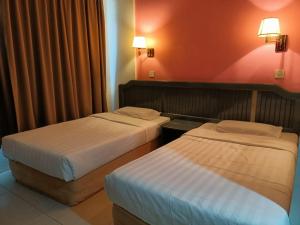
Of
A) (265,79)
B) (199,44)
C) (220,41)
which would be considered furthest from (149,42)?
(265,79)

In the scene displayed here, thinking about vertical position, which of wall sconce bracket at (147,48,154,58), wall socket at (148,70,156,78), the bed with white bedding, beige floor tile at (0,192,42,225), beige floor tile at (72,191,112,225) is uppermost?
wall sconce bracket at (147,48,154,58)

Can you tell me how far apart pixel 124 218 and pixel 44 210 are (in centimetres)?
89

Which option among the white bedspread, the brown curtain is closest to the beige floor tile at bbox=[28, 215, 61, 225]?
the white bedspread

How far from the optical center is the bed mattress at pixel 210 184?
1.26 m

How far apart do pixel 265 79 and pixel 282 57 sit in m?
0.30

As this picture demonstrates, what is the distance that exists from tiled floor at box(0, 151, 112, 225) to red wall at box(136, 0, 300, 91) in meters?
2.05

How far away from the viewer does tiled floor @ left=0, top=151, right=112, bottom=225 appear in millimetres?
1965

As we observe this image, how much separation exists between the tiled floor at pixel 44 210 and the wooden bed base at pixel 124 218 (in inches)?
11.6

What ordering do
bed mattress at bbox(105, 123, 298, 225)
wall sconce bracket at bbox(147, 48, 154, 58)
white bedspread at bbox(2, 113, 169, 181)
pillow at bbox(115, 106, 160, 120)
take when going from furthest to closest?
wall sconce bracket at bbox(147, 48, 154, 58) → pillow at bbox(115, 106, 160, 120) → white bedspread at bbox(2, 113, 169, 181) → bed mattress at bbox(105, 123, 298, 225)

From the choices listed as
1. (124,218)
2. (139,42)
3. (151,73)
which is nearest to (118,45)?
(139,42)

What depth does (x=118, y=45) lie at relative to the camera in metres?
3.81

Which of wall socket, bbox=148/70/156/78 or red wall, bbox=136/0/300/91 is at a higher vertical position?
red wall, bbox=136/0/300/91

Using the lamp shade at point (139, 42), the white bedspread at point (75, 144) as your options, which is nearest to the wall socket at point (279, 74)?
the white bedspread at point (75, 144)

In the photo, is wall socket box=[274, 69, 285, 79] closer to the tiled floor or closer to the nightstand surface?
the nightstand surface
